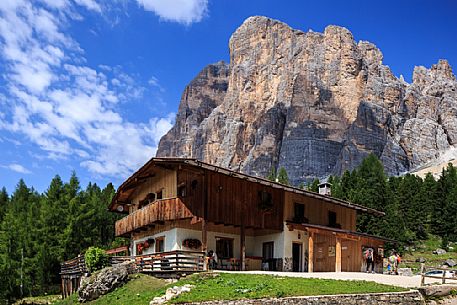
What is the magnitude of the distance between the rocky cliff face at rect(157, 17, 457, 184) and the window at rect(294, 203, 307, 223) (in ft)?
374

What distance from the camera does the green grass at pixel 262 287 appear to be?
20.8 meters

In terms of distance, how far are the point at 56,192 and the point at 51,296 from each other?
1476 cm

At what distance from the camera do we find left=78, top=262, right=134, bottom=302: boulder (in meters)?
26.5

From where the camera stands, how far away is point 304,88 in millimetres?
163375

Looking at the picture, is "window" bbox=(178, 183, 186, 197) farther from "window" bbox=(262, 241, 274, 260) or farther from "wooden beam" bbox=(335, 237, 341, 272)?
"wooden beam" bbox=(335, 237, 341, 272)

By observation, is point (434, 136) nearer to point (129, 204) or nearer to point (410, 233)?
point (410, 233)

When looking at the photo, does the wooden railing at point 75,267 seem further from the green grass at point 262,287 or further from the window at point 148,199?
the green grass at point 262,287

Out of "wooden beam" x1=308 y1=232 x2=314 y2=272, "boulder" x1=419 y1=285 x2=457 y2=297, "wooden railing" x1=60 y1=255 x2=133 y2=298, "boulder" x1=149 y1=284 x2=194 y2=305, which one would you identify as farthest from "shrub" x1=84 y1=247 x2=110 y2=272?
"boulder" x1=419 y1=285 x2=457 y2=297

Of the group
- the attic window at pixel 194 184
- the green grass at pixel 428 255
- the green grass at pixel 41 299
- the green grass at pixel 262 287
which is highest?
the attic window at pixel 194 184

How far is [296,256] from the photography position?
34156mm

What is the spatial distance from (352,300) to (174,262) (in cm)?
1003

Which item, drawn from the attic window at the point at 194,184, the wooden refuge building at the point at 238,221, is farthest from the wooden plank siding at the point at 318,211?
the attic window at the point at 194,184

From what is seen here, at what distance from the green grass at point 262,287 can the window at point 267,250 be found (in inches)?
359

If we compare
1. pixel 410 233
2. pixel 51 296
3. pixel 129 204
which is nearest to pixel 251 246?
pixel 129 204
